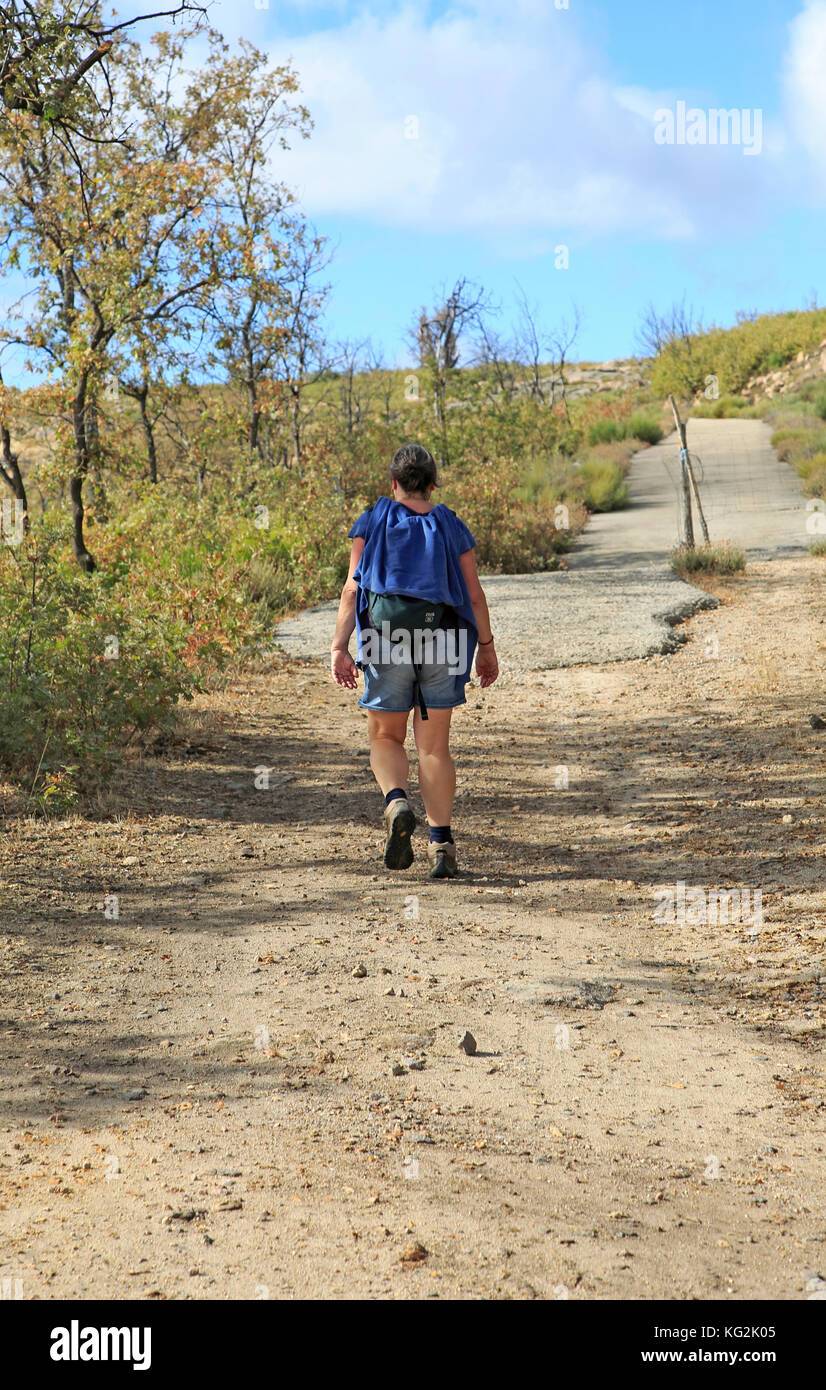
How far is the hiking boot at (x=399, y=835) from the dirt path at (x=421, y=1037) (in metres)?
0.21

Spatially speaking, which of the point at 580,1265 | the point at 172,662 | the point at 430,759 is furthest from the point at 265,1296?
the point at 172,662

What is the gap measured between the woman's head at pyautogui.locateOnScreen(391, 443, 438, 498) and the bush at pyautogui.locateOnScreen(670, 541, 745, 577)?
8.03 meters

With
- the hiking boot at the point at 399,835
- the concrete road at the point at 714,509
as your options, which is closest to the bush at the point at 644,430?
the concrete road at the point at 714,509

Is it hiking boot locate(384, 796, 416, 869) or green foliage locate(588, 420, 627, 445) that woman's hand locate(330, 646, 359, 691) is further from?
green foliage locate(588, 420, 627, 445)

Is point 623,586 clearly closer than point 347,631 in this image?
No

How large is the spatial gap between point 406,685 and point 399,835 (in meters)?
0.62

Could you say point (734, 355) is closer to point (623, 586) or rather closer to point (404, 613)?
point (623, 586)

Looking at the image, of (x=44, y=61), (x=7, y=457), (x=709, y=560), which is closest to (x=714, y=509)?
(x=709, y=560)

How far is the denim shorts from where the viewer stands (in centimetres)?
472

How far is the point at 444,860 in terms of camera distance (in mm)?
4941

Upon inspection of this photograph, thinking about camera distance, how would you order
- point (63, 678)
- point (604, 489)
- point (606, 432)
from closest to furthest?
point (63, 678) → point (604, 489) → point (606, 432)

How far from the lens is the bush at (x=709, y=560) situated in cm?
1216

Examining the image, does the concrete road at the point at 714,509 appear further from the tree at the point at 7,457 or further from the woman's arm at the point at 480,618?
the woman's arm at the point at 480,618

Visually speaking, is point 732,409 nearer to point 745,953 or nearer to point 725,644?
point 725,644
